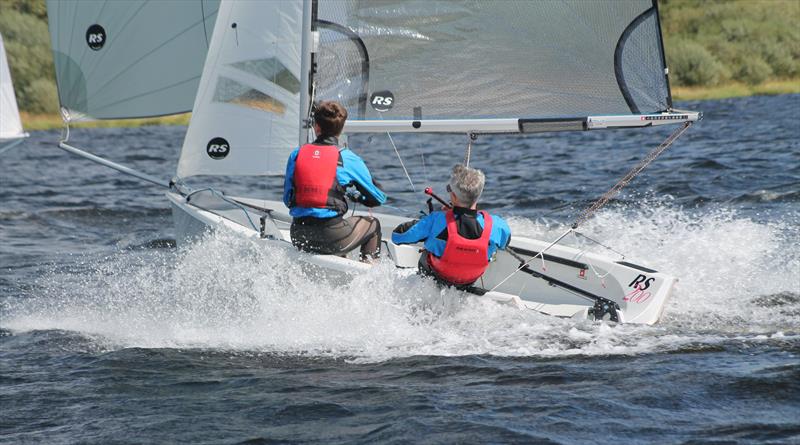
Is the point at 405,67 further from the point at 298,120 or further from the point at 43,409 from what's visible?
the point at 43,409

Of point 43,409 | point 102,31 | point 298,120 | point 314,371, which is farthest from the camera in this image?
point 102,31

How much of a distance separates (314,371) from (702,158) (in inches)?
376

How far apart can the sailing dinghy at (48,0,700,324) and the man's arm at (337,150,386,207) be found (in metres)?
0.38

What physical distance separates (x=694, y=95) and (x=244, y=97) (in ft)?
75.0

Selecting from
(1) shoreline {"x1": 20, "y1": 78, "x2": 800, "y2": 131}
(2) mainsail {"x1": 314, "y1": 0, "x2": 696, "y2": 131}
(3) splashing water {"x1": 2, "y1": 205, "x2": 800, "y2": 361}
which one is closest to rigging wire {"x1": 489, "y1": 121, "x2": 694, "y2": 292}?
(2) mainsail {"x1": 314, "y1": 0, "x2": 696, "y2": 131}

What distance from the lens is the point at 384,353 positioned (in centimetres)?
508

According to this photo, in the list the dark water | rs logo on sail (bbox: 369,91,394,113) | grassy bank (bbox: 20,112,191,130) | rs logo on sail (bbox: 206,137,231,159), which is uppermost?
grassy bank (bbox: 20,112,191,130)

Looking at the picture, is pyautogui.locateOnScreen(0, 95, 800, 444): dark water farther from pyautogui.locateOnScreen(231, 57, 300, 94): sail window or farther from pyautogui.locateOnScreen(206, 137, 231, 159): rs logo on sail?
pyautogui.locateOnScreen(231, 57, 300, 94): sail window

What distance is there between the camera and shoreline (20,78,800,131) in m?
27.1

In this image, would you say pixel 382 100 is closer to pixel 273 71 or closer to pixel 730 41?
pixel 273 71

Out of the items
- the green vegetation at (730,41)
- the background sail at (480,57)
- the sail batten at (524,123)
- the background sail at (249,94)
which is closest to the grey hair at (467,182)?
the sail batten at (524,123)

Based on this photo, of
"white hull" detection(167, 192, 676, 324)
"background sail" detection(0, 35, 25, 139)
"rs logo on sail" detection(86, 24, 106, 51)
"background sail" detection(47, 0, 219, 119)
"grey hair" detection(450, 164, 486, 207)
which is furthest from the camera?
"background sail" detection(0, 35, 25, 139)

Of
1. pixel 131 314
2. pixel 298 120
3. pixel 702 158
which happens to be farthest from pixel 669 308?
pixel 702 158

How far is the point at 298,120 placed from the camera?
6.67m
